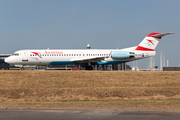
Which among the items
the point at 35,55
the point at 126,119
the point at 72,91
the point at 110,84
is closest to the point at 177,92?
the point at 110,84

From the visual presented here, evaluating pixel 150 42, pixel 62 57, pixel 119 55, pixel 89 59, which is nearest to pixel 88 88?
pixel 89 59

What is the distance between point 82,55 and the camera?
38.2 m

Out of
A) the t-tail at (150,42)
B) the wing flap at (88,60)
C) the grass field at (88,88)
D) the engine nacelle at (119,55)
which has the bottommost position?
the grass field at (88,88)

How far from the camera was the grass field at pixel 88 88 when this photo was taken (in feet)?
65.5

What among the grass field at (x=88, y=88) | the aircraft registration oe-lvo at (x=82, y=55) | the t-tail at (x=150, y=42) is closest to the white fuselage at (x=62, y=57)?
the aircraft registration oe-lvo at (x=82, y=55)

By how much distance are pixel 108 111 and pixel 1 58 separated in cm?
9134

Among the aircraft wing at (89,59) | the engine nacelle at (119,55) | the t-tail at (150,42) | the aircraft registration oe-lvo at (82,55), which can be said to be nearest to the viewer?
the aircraft wing at (89,59)

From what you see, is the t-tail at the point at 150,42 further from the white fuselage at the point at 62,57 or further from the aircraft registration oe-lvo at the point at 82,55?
the white fuselage at the point at 62,57

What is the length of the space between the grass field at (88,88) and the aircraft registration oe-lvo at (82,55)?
9582 mm

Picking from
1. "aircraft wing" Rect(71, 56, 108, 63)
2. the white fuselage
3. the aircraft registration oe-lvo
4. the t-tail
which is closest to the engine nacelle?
the aircraft registration oe-lvo

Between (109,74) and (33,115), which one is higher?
(109,74)

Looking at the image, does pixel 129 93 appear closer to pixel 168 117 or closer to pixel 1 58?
pixel 168 117

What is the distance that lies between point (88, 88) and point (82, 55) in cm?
1704

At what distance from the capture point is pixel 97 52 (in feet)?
126
